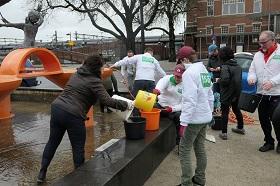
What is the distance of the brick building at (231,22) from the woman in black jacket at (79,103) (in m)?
38.2

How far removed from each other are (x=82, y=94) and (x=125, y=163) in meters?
0.90

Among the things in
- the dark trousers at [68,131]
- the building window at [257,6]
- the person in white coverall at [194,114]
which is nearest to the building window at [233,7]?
the building window at [257,6]

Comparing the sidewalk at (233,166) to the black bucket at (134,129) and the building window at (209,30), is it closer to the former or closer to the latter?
the black bucket at (134,129)

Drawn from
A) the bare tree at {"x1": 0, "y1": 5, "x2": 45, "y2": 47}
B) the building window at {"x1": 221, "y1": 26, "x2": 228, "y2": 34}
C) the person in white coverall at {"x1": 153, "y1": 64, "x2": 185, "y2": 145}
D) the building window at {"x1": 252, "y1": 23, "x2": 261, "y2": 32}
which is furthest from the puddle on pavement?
the building window at {"x1": 221, "y1": 26, "x2": 228, "y2": 34}

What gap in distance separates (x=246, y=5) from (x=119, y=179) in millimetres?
45920

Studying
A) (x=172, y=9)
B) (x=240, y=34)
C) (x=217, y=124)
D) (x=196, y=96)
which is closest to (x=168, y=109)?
(x=217, y=124)

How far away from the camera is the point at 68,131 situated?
4492 millimetres

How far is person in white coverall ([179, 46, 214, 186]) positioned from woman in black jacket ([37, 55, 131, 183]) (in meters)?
0.82

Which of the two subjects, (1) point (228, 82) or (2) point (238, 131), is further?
(2) point (238, 131)

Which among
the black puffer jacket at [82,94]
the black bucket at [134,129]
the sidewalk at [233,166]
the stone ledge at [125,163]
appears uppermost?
the black puffer jacket at [82,94]

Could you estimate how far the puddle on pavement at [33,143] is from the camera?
5.16 meters

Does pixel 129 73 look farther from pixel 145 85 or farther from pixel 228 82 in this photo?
pixel 228 82

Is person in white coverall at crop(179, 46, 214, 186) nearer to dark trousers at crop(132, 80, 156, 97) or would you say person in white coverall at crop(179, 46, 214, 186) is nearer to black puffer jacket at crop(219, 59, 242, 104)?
black puffer jacket at crop(219, 59, 242, 104)

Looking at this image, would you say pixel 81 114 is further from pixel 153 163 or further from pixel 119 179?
pixel 153 163
